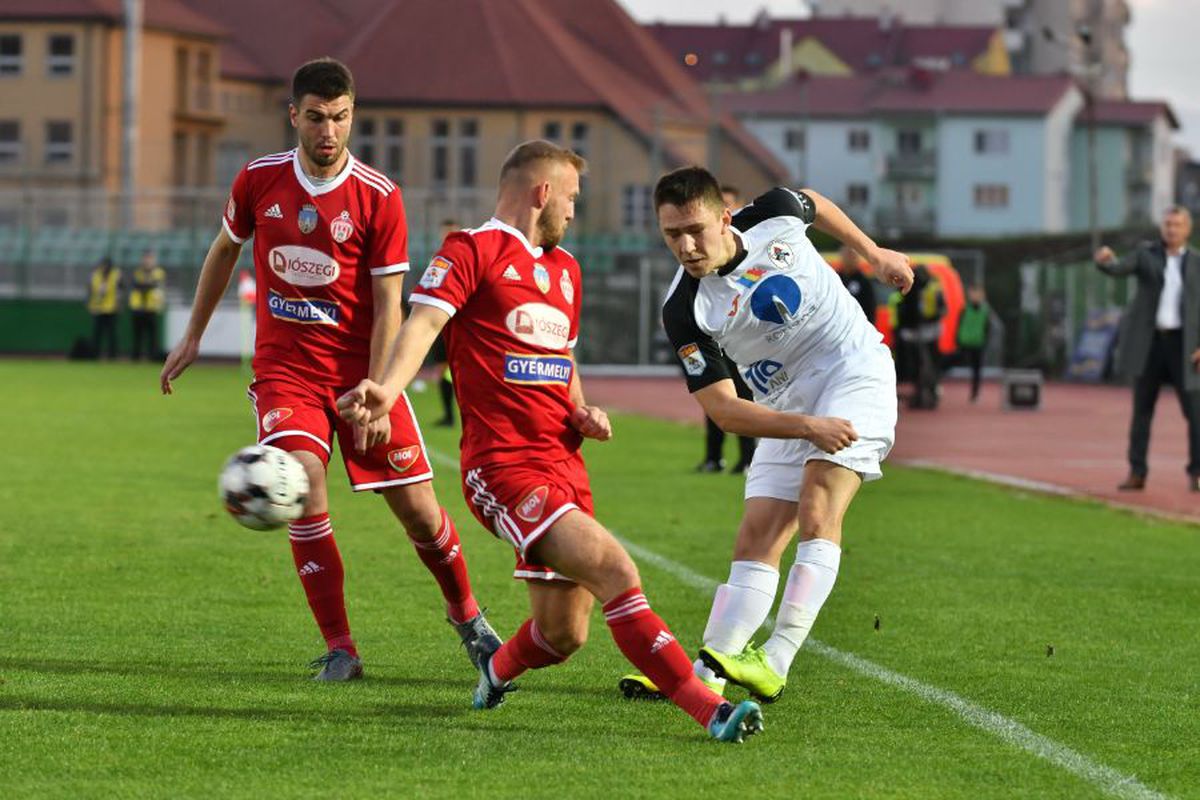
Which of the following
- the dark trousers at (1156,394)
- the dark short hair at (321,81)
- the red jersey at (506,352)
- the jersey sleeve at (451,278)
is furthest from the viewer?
the dark trousers at (1156,394)

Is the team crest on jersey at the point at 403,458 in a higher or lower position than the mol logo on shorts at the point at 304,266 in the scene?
lower

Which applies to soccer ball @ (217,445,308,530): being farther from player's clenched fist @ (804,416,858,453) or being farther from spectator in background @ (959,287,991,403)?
spectator in background @ (959,287,991,403)

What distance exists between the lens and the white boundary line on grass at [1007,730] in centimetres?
610

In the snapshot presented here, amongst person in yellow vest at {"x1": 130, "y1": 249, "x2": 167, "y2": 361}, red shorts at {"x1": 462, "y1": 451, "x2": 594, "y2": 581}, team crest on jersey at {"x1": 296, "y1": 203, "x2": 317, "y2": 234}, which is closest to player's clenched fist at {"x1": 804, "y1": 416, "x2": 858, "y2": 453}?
red shorts at {"x1": 462, "y1": 451, "x2": 594, "y2": 581}

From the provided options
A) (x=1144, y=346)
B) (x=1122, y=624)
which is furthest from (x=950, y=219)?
(x=1122, y=624)

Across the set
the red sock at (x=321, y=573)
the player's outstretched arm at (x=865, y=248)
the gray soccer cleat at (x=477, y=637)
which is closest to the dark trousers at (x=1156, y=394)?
the player's outstretched arm at (x=865, y=248)

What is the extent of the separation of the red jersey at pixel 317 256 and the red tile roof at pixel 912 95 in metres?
102

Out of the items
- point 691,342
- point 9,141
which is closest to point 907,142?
point 9,141

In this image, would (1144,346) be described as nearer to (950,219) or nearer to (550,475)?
(550,475)

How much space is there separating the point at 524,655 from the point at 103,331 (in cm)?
4020

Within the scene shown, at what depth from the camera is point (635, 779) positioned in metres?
6.08

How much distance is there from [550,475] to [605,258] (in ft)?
135

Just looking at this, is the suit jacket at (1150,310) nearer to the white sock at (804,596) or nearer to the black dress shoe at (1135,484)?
the black dress shoe at (1135,484)

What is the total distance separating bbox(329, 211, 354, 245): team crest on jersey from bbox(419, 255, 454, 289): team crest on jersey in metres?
1.17
